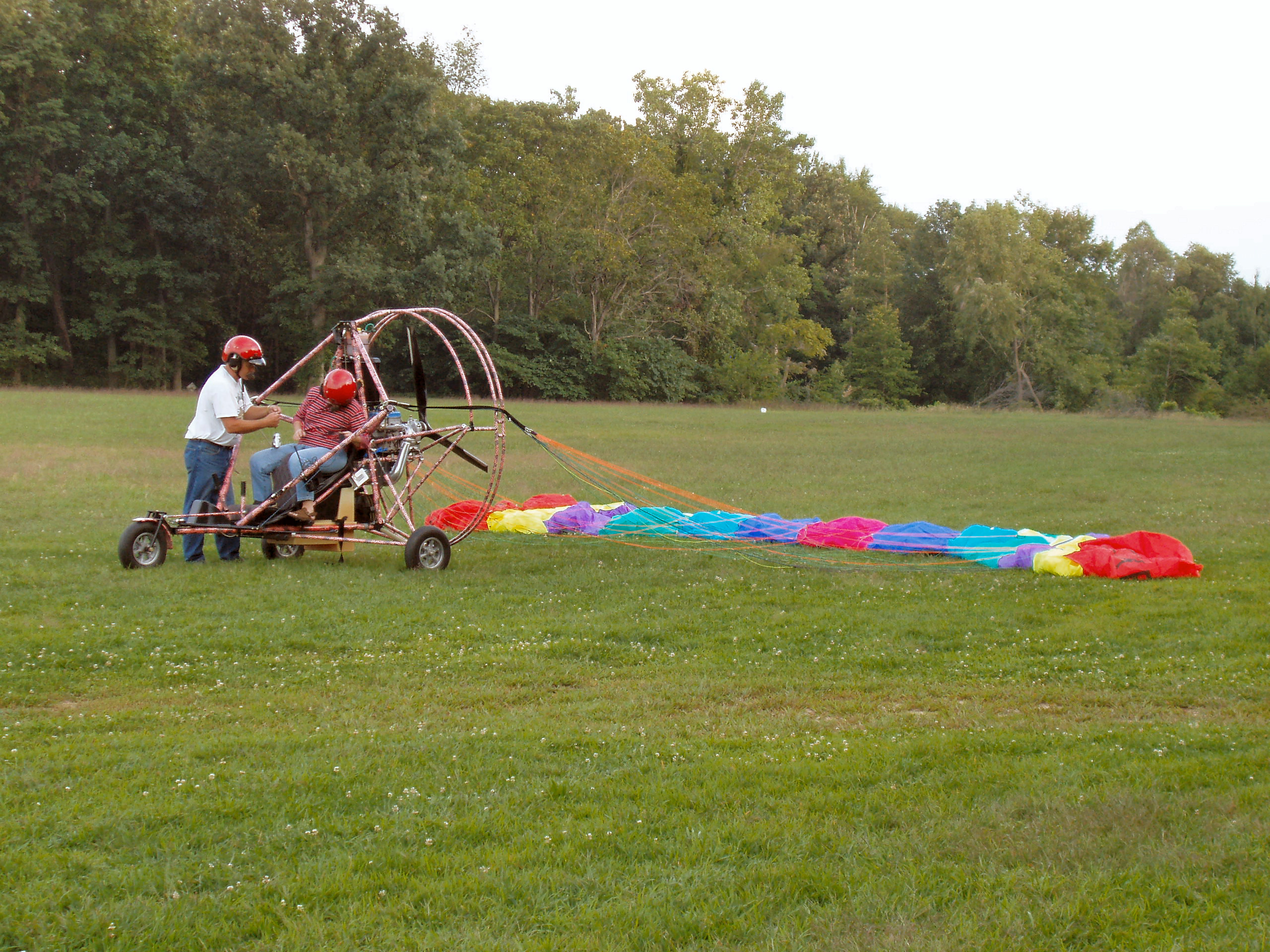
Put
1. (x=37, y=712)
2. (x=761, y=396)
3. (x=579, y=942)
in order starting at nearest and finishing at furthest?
(x=579, y=942) < (x=37, y=712) < (x=761, y=396)

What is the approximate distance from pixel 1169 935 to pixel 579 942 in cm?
187

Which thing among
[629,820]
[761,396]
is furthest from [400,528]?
[761,396]

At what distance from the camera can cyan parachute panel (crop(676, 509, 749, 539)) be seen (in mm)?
11875

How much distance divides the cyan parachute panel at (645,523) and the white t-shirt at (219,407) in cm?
427

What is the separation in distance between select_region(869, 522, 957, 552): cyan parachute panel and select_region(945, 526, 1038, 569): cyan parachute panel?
118 mm

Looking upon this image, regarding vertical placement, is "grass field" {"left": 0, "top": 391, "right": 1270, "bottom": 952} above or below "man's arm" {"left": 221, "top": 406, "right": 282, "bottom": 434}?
below

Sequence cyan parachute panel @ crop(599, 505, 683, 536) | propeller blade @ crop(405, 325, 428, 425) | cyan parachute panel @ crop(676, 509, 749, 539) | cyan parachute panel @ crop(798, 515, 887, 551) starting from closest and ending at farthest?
propeller blade @ crop(405, 325, 428, 425)
cyan parachute panel @ crop(798, 515, 887, 551)
cyan parachute panel @ crop(676, 509, 749, 539)
cyan parachute panel @ crop(599, 505, 683, 536)

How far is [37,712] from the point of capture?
5.70 m

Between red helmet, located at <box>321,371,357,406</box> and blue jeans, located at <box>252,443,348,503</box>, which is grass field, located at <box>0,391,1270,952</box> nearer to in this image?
blue jeans, located at <box>252,443,348,503</box>

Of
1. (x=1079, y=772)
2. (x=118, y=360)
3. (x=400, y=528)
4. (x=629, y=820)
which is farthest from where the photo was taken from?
(x=118, y=360)

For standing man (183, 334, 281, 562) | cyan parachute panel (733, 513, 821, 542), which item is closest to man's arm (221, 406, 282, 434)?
standing man (183, 334, 281, 562)

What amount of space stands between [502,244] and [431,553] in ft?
142

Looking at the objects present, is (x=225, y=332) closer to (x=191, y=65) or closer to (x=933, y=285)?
(x=191, y=65)

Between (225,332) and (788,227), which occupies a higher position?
(788,227)
